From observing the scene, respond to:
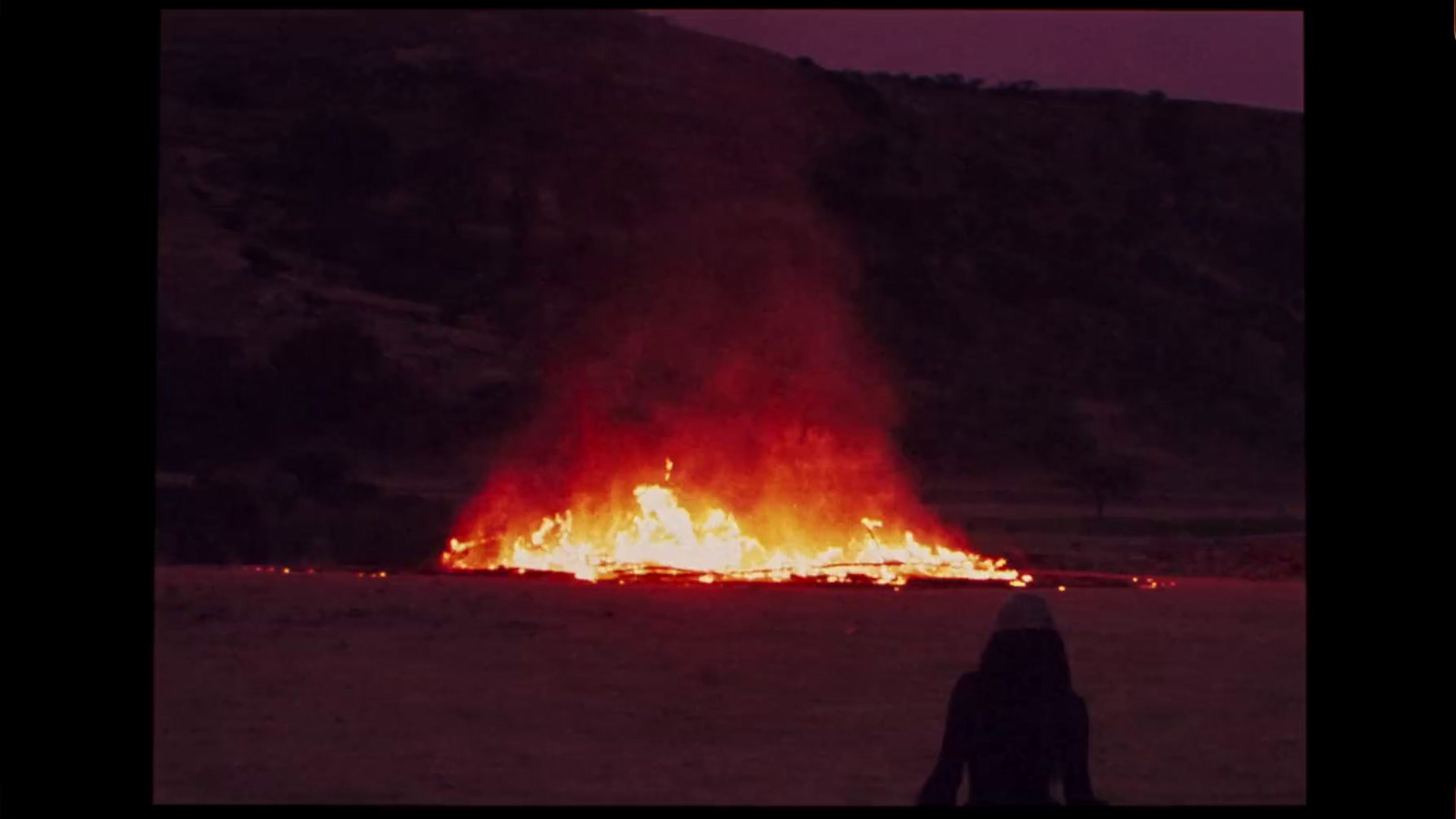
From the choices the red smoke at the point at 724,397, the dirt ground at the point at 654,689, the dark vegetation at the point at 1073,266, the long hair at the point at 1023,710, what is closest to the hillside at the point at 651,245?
the dark vegetation at the point at 1073,266

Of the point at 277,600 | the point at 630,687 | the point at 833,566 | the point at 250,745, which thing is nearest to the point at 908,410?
the point at 833,566

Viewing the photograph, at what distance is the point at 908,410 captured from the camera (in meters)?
43.8

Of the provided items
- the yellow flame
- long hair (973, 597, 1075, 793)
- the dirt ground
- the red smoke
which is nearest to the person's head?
long hair (973, 597, 1075, 793)

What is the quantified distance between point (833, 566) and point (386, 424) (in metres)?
16.5

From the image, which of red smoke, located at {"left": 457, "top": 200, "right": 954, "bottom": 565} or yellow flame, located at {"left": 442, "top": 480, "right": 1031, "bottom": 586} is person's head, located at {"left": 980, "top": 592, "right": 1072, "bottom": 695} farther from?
red smoke, located at {"left": 457, "top": 200, "right": 954, "bottom": 565}

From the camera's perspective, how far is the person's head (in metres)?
8.48

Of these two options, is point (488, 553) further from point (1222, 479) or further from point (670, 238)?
point (670, 238)

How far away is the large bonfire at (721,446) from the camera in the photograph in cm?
2453

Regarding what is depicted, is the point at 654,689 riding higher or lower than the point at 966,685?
lower

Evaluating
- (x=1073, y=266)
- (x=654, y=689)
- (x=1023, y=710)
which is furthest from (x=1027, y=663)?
(x=1073, y=266)

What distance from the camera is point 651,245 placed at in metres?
53.6

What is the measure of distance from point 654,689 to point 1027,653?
26.7 ft

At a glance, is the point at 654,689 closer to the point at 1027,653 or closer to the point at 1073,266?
the point at 1027,653

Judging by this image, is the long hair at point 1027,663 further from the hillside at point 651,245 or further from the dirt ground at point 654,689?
the hillside at point 651,245
